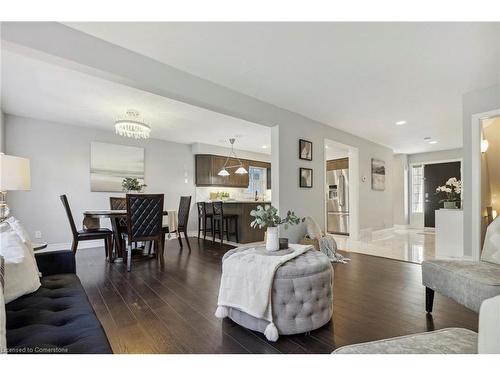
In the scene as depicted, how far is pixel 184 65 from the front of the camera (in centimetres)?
267

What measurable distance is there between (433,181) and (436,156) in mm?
809

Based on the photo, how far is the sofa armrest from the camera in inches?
77.0

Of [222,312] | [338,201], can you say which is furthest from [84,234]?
[338,201]

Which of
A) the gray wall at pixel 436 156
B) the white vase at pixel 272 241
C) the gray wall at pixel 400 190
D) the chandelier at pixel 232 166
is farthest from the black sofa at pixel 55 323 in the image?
the gray wall at pixel 436 156

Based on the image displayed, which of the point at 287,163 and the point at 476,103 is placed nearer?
the point at 476,103

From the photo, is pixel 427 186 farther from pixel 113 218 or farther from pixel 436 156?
pixel 113 218

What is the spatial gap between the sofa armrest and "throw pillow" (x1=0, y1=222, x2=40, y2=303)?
1.28ft

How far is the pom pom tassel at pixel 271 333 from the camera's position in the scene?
167 cm

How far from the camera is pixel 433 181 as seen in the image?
8094 mm

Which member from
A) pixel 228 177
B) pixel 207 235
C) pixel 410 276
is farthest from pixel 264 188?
pixel 410 276

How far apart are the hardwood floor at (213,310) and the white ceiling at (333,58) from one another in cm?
239

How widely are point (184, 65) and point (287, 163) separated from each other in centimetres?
221
